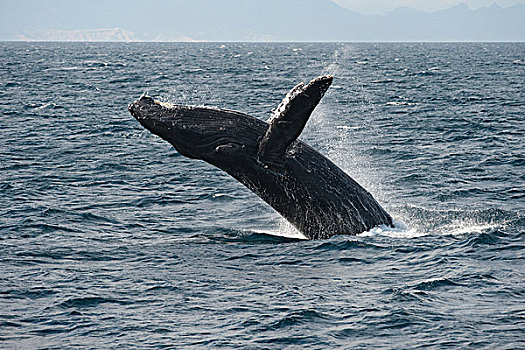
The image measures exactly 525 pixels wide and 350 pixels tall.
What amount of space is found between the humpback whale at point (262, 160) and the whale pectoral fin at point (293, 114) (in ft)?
0.47

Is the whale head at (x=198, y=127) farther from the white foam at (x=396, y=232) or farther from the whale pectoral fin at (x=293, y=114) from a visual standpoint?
the white foam at (x=396, y=232)

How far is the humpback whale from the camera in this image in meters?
11.2

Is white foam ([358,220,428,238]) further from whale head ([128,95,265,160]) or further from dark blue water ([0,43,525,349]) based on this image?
whale head ([128,95,265,160])

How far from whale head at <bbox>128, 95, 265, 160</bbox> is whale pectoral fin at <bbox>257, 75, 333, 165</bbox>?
0.61 metres

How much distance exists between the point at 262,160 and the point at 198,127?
1147 mm

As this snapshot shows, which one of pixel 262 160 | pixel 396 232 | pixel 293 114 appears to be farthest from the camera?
pixel 396 232

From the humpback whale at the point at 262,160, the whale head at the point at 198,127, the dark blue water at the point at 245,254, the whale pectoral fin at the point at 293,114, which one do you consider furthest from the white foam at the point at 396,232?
the whale head at the point at 198,127

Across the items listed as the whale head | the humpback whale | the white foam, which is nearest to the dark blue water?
the white foam

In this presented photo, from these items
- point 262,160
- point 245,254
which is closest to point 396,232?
point 245,254

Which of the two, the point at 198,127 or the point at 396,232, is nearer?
the point at 198,127

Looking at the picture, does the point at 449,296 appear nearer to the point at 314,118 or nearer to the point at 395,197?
the point at 395,197

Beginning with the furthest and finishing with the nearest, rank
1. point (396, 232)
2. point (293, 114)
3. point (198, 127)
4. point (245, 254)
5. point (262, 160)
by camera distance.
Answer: point (396, 232) < point (245, 254) < point (198, 127) < point (262, 160) < point (293, 114)

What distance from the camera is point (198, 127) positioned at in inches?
448

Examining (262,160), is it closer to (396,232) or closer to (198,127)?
(198,127)
